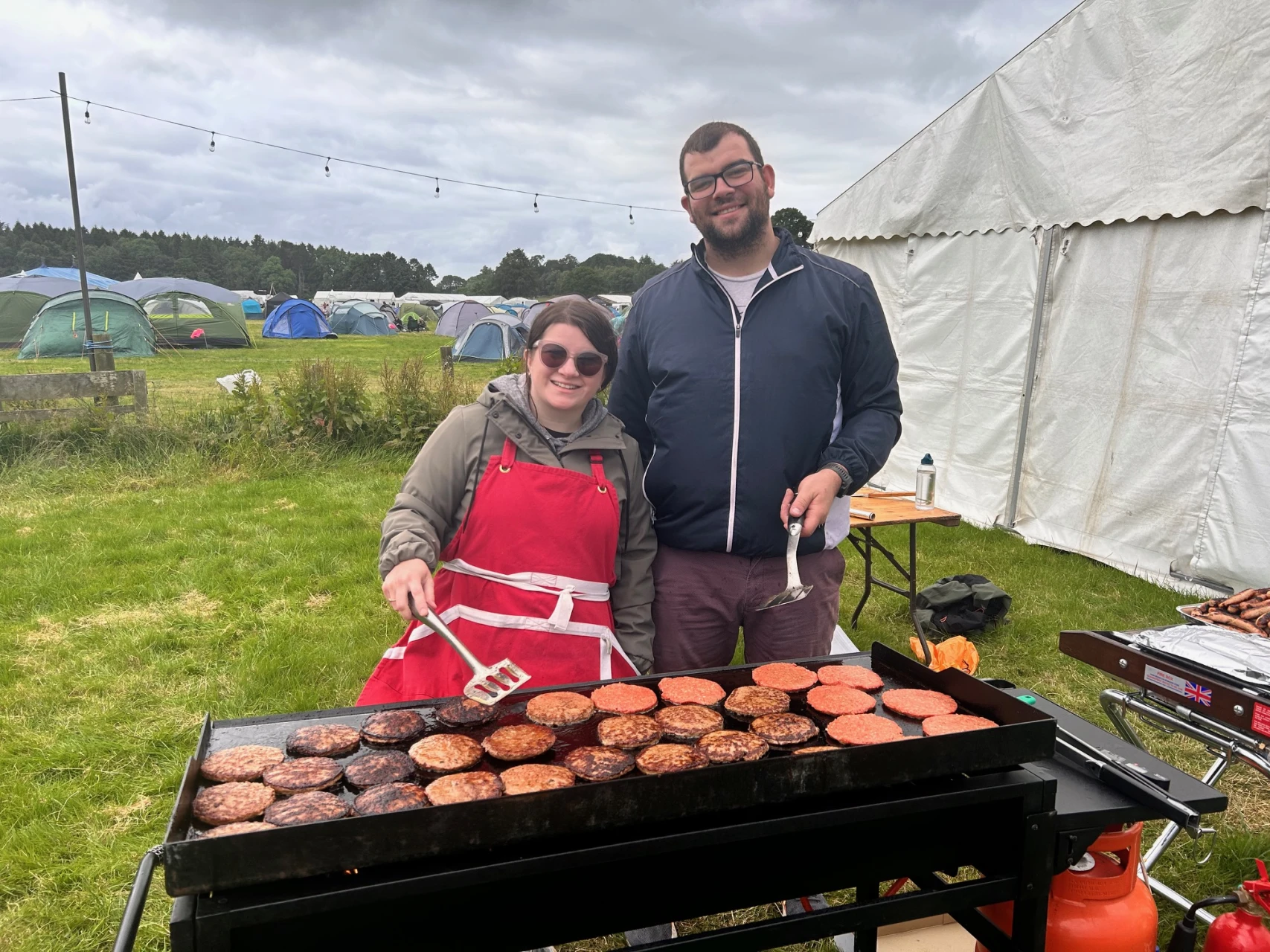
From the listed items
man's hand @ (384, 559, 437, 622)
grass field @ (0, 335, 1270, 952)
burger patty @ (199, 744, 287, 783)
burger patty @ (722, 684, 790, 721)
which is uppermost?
man's hand @ (384, 559, 437, 622)

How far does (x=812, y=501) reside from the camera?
2.40 metres

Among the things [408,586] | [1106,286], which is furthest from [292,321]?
[408,586]

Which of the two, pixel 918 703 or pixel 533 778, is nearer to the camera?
pixel 533 778

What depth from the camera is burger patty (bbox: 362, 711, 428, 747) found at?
188 cm

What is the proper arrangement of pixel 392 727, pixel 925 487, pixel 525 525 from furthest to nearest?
pixel 925 487 → pixel 525 525 → pixel 392 727

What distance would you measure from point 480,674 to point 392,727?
0.77 feet


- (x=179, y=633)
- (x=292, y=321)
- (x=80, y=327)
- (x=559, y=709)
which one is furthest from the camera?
(x=292, y=321)

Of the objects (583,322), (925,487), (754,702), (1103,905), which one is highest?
(583,322)

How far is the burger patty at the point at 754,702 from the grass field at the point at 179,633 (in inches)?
50.3

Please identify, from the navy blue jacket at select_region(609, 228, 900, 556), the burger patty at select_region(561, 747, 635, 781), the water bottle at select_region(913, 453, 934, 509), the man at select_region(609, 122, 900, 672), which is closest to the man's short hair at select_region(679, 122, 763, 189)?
the man at select_region(609, 122, 900, 672)

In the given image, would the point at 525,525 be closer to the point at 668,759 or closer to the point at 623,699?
the point at 623,699

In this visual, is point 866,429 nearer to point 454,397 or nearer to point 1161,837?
point 1161,837

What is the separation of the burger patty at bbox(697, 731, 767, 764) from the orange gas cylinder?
0.87 metres

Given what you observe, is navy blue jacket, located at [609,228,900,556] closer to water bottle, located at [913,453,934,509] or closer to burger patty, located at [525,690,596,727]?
burger patty, located at [525,690,596,727]
